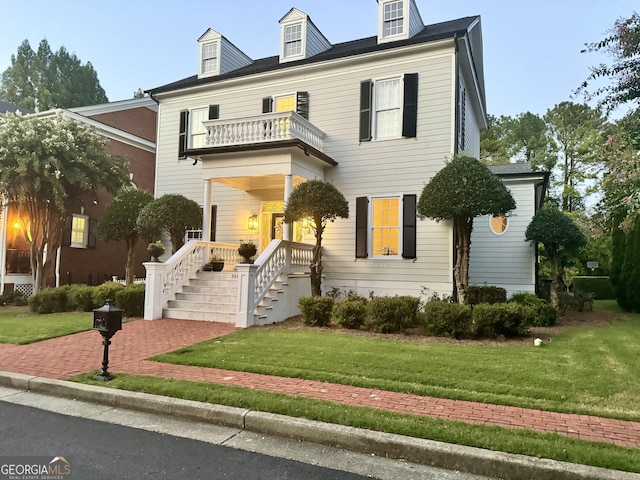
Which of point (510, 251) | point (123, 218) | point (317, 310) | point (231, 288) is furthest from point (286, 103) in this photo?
point (510, 251)

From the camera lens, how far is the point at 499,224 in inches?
589

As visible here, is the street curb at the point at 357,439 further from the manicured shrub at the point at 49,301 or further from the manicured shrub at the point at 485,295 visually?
the manicured shrub at the point at 485,295

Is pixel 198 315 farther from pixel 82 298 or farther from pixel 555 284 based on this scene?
pixel 555 284

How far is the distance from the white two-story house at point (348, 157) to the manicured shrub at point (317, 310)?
982 millimetres

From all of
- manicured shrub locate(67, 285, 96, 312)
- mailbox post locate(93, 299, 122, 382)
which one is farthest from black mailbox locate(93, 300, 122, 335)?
manicured shrub locate(67, 285, 96, 312)

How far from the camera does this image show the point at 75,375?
18.7ft

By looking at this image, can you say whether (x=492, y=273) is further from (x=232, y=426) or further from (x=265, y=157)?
(x=232, y=426)

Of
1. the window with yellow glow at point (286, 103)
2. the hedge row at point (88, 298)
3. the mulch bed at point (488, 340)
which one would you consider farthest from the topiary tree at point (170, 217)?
the mulch bed at point (488, 340)

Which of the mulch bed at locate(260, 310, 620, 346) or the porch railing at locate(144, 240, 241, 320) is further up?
the porch railing at locate(144, 240, 241, 320)

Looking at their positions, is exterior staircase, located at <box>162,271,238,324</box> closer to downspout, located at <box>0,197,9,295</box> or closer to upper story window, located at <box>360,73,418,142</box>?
upper story window, located at <box>360,73,418,142</box>

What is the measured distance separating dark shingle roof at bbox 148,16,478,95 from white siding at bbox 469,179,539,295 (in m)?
5.44

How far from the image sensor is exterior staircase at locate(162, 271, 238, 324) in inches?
408

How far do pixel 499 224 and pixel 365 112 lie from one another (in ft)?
19.9

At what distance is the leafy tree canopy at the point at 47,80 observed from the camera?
138 feet
